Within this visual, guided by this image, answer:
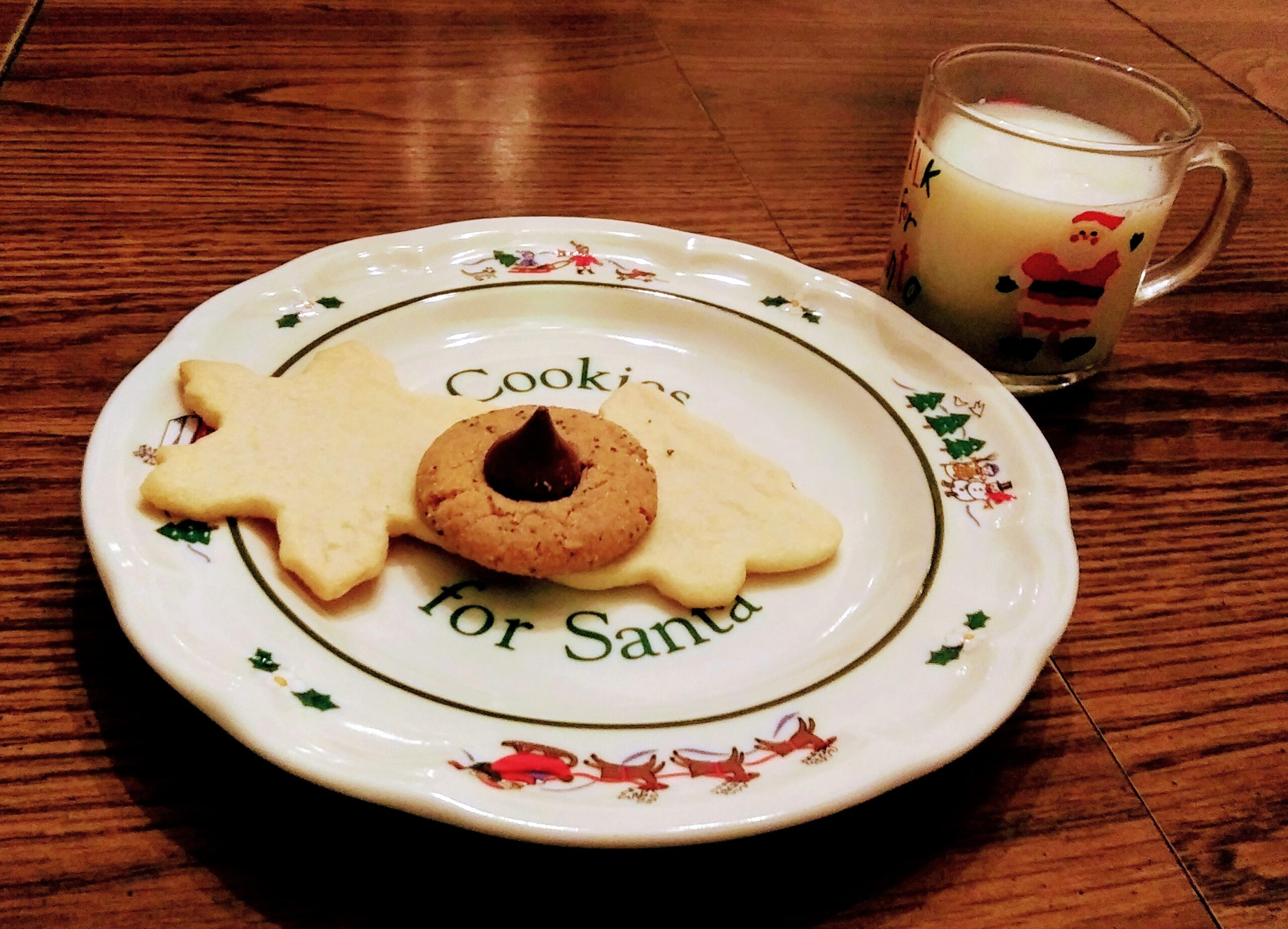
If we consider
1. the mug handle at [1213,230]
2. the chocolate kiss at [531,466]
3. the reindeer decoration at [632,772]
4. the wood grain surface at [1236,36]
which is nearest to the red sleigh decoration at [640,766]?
the reindeer decoration at [632,772]

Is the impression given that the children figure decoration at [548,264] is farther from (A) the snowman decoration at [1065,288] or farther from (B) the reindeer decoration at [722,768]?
(B) the reindeer decoration at [722,768]

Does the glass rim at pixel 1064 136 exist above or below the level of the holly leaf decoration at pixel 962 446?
above

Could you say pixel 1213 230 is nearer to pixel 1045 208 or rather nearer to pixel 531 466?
pixel 1045 208

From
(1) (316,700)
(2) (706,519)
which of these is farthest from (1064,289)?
(1) (316,700)

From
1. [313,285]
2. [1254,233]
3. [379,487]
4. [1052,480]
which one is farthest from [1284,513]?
[313,285]

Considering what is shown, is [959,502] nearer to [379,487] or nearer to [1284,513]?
[1284,513]
